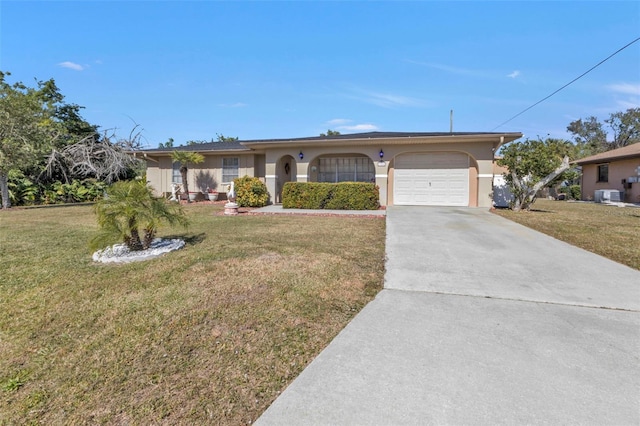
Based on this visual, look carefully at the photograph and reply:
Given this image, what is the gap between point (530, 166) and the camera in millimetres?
11000

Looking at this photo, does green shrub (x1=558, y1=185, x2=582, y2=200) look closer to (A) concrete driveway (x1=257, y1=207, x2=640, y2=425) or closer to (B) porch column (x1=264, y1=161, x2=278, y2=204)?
(B) porch column (x1=264, y1=161, x2=278, y2=204)

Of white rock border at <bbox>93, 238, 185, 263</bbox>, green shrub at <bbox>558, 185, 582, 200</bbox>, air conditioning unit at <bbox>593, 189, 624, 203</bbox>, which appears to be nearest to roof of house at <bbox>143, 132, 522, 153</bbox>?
white rock border at <bbox>93, 238, 185, 263</bbox>

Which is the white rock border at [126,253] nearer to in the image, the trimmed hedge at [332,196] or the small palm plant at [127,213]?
the small palm plant at [127,213]

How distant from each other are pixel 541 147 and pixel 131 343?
1328cm

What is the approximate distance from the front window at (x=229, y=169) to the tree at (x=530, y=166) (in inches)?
477

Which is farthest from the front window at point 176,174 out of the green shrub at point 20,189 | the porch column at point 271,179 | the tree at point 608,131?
the tree at point 608,131

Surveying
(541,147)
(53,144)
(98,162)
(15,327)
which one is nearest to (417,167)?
(541,147)

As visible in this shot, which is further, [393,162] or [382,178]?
[393,162]

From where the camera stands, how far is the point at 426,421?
155 centimetres

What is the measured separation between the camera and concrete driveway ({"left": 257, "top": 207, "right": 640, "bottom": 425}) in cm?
163

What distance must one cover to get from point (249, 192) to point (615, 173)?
22309 millimetres

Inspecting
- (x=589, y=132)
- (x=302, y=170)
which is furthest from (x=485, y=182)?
(x=589, y=132)

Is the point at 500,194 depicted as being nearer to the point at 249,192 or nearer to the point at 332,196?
the point at 332,196

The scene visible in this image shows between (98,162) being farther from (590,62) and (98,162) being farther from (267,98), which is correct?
(590,62)
